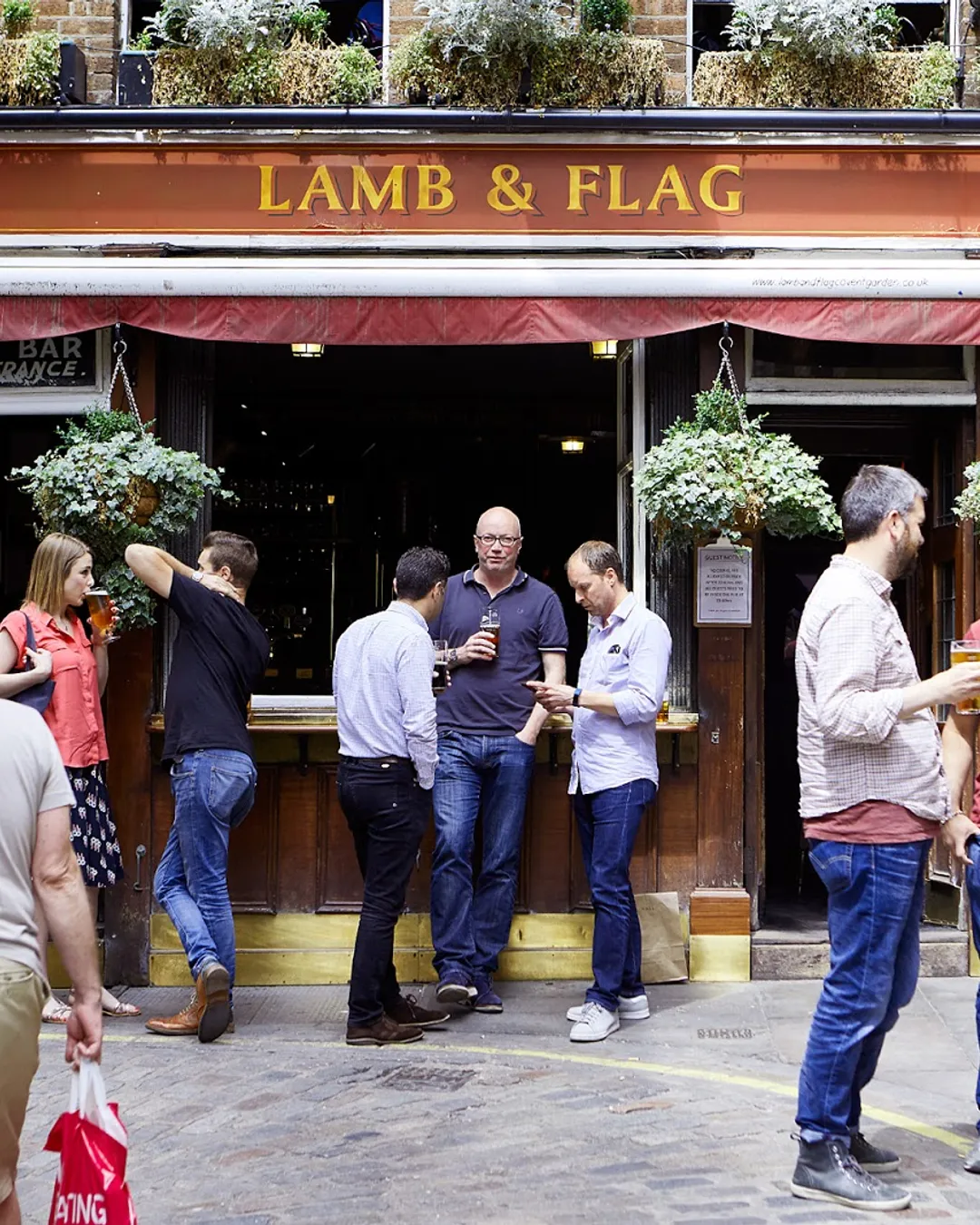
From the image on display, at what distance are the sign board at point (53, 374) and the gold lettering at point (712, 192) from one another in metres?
3.12

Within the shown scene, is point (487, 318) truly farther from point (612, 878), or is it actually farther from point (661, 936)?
point (661, 936)

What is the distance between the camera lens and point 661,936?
7.41 meters

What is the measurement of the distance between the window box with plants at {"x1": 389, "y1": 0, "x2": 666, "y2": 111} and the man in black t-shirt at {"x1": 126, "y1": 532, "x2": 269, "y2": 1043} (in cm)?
276

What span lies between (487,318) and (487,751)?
6.90 feet

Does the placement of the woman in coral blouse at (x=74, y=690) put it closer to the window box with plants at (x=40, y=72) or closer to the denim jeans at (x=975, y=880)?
the window box with plants at (x=40, y=72)

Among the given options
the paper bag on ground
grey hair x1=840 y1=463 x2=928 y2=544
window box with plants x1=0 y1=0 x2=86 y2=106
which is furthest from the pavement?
window box with plants x1=0 y1=0 x2=86 y2=106

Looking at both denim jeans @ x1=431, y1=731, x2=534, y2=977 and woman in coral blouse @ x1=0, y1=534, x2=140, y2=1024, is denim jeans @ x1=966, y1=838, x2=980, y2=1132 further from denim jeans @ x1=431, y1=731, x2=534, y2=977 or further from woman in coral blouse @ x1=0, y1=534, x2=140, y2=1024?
woman in coral blouse @ x1=0, y1=534, x2=140, y2=1024

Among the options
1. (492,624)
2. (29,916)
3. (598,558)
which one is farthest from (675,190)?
(29,916)

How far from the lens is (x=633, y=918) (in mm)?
6867

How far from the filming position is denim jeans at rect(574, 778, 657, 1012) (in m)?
6.59

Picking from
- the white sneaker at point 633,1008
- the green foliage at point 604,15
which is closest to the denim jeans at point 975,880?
the white sneaker at point 633,1008

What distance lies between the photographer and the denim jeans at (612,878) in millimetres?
6594

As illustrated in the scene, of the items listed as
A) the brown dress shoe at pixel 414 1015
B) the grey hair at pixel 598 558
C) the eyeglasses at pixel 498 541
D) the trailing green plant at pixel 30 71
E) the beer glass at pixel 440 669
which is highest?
the trailing green plant at pixel 30 71

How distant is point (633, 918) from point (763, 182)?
12.0 feet
